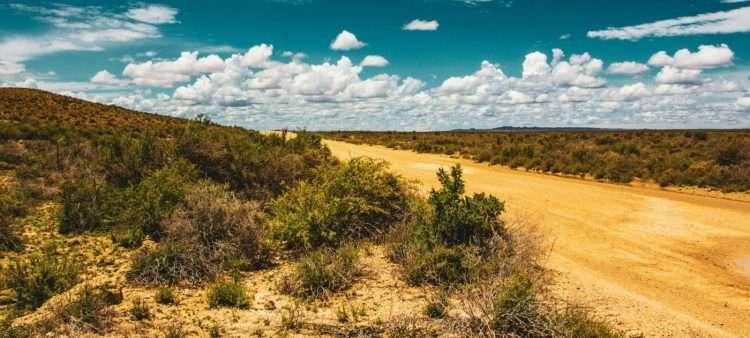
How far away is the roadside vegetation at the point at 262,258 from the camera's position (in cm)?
635

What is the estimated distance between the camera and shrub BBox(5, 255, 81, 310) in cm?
736

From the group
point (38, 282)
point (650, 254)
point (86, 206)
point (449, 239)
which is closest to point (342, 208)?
point (449, 239)

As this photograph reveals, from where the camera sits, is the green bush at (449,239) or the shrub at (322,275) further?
the green bush at (449,239)

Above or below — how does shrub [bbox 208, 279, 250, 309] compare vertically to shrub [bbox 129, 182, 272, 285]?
below

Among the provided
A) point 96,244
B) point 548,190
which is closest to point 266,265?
point 96,244

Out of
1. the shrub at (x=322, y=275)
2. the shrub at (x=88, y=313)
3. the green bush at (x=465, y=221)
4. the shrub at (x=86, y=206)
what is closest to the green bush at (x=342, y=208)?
the shrub at (x=322, y=275)

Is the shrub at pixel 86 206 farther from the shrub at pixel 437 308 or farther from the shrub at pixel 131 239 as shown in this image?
the shrub at pixel 437 308

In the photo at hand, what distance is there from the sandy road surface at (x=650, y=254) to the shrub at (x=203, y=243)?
403 cm

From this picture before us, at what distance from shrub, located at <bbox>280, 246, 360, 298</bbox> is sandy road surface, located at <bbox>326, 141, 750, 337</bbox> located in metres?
3.63

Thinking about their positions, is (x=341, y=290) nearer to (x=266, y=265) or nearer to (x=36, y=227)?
(x=266, y=265)

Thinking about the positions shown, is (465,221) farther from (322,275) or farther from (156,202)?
(156,202)

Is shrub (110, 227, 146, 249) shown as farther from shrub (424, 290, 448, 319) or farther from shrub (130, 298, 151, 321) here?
shrub (424, 290, 448, 319)

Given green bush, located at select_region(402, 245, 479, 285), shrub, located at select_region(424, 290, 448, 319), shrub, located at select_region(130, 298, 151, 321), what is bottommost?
shrub, located at select_region(130, 298, 151, 321)

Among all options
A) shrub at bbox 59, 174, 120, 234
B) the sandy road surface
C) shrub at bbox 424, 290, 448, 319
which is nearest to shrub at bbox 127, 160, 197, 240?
shrub at bbox 59, 174, 120, 234
